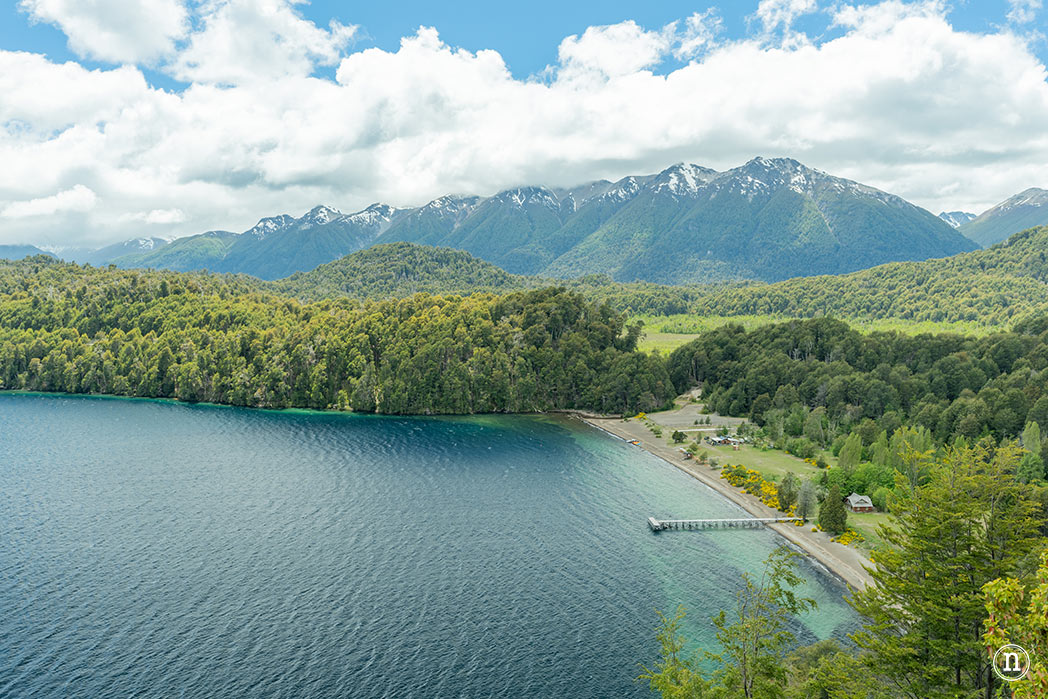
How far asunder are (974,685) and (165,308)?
218468mm

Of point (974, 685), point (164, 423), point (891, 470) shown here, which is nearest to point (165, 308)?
→ point (164, 423)

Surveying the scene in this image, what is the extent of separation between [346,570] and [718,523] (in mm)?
46481

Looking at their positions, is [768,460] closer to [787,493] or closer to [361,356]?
[787,493]

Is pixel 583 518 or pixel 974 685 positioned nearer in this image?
pixel 974 685

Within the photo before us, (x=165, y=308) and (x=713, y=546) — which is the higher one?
(x=165, y=308)

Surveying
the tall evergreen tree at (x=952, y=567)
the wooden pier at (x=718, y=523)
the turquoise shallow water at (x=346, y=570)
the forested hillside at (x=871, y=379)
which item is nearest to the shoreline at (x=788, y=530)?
the wooden pier at (x=718, y=523)

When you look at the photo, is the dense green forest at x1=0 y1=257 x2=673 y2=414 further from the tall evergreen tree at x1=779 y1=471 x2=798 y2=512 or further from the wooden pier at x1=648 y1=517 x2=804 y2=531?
the wooden pier at x1=648 y1=517 x2=804 y2=531

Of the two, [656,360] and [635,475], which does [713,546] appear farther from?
[656,360]

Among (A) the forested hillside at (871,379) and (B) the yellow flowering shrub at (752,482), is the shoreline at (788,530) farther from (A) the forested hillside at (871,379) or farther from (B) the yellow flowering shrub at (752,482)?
(A) the forested hillside at (871,379)

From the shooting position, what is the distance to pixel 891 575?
30.2 m

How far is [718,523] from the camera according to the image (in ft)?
253

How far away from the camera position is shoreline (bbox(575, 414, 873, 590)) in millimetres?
63094

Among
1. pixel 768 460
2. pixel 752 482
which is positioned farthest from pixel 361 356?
pixel 752 482

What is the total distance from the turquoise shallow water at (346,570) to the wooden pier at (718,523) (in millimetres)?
2417
